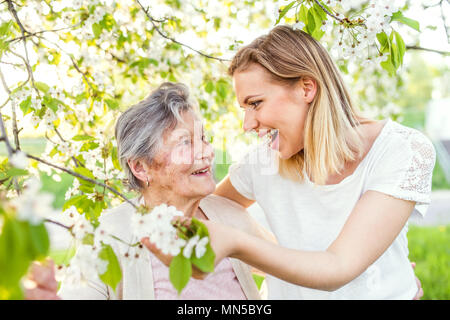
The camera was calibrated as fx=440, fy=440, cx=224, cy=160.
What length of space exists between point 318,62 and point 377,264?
87 cm

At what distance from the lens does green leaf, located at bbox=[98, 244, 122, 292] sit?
3.57 feet

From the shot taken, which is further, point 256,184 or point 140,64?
point 140,64

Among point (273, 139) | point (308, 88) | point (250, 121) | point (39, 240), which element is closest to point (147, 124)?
point (250, 121)

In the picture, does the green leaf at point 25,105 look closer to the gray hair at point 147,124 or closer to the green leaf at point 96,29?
the gray hair at point 147,124

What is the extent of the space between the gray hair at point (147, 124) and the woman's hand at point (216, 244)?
84 cm

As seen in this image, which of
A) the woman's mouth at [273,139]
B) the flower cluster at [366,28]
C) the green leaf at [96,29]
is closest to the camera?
the flower cluster at [366,28]

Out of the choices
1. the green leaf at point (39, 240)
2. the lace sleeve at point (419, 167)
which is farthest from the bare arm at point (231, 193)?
the green leaf at point (39, 240)

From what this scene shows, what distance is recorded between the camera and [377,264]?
1.82m

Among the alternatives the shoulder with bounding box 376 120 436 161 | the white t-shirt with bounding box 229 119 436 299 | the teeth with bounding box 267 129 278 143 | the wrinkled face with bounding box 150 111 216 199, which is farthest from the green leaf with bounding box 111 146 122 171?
the shoulder with bounding box 376 120 436 161

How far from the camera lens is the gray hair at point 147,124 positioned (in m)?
1.94

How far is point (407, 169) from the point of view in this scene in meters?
1.61

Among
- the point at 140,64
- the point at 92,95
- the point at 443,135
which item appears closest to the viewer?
the point at 92,95
